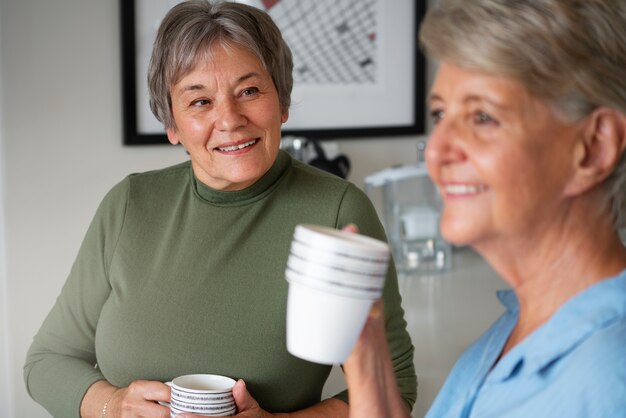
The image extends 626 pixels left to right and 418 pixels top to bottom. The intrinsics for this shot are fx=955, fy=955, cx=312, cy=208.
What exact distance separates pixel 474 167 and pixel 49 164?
6.41 ft

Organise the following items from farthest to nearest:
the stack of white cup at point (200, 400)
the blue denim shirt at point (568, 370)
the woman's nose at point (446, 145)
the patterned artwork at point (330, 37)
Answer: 1. the patterned artwork at point (330, 37)
2. the stack of white cup at point (200, 400)
3. the woman's nose at point (446, 145)
4. the blue denim shirt at point (568, 370)

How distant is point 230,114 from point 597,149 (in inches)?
29.6

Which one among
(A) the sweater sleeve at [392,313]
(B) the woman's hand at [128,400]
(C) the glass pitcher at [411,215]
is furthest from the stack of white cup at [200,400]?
(C) the glass pitcher at [411,215]

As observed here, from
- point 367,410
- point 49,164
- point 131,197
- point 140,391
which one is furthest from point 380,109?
point 367,410

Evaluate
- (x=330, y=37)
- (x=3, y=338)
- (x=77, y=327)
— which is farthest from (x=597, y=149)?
(x=330, y=37)

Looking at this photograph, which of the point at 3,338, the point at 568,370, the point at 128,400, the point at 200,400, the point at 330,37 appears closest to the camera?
the point at 568,370

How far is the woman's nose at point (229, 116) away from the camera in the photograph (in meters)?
1.54

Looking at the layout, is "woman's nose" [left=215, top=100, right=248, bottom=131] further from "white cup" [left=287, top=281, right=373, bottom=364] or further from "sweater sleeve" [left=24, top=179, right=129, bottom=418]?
"white cup" [left=287, top=281, right=373, bottom=364]

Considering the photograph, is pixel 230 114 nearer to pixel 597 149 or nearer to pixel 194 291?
pixel 194 291

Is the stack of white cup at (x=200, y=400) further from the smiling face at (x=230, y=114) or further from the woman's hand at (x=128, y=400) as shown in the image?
the smiling face at (x=230, y=114)

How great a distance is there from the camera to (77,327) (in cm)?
171

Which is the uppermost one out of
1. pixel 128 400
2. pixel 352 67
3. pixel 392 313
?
pixel 352 67

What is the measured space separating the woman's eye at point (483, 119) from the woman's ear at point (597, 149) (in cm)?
8

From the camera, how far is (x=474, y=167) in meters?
0.91
